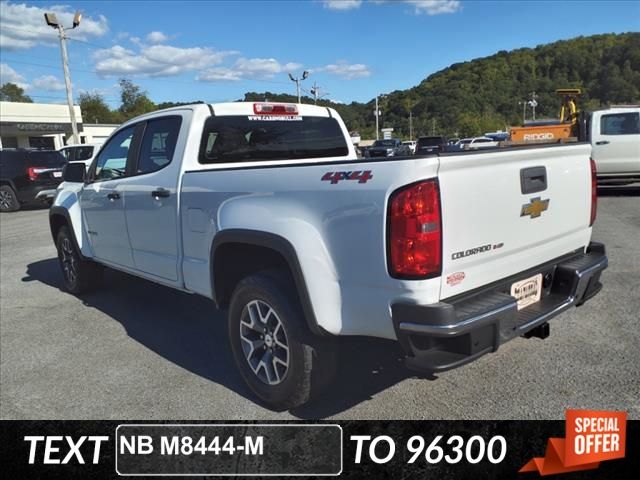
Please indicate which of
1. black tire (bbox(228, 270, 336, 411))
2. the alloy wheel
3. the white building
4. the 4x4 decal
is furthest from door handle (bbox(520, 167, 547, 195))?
the white building

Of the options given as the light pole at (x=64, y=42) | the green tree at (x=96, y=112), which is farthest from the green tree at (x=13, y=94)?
the light pole at (x=64, y=42)

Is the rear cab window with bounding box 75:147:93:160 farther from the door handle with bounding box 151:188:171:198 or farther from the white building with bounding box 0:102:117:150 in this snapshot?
the white building with bounding box 0:102:117:150

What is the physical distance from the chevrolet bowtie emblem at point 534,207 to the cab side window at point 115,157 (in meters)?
3.43

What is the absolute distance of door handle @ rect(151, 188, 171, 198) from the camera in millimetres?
3816

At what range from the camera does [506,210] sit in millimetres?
2674

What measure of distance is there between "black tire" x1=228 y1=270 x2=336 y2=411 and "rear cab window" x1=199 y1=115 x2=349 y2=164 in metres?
1.27

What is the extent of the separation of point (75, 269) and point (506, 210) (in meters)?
4.97

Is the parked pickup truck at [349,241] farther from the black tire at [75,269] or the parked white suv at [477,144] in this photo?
the black tire at [75,269]

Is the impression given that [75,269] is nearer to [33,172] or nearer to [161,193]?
[161,193]

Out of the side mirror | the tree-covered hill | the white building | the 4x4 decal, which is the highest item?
the tree-covered hill

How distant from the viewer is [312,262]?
2.70m

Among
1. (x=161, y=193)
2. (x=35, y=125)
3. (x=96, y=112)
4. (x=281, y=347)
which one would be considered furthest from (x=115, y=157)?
(x=96, y=112)

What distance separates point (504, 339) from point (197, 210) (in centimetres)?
214

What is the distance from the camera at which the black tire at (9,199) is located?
1464cm
